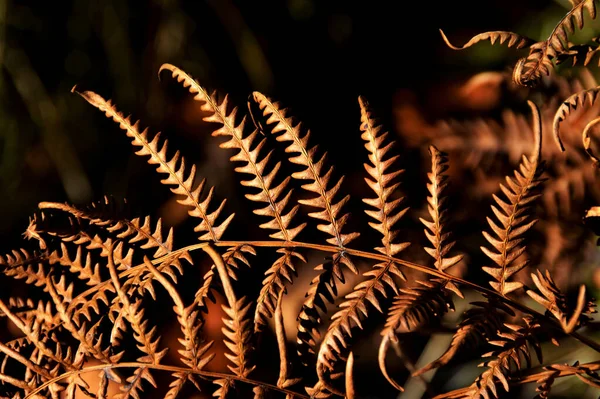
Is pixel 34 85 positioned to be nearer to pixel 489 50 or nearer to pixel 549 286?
pixel 489 50

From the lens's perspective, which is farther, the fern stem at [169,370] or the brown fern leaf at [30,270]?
the brown fern leaf at [30,270]

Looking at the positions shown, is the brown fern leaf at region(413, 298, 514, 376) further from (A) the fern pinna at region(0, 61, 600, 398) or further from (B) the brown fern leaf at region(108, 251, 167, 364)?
(B) the brown fern leaf at region(108, 251, 167, 364)

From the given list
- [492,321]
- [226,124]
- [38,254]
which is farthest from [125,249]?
[492,321]

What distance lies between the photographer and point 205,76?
1675 mm

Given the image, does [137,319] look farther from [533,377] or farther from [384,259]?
[533,377]

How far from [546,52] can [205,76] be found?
111 centimetres

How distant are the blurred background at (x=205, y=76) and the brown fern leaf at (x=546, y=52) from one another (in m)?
0.70

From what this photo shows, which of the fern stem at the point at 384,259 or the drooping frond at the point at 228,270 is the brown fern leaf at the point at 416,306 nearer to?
the fern stem at the point at 384,259

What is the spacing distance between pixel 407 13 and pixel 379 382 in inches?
41.0

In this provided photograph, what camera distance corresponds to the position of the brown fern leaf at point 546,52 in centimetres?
77

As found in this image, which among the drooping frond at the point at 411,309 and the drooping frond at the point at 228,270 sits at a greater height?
the drooping frond at the point at 228,270

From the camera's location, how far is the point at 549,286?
719mm

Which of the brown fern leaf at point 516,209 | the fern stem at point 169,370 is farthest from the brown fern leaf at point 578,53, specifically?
the fern stem at point 169,370

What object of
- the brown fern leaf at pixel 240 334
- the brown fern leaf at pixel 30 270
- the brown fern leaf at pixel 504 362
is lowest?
Answer: the brown fern leaf at pixel 504 362
